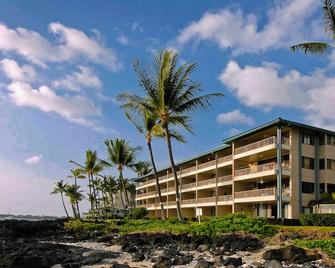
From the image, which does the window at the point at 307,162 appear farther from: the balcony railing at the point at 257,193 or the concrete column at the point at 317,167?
the balcony railing at the point at 257,193

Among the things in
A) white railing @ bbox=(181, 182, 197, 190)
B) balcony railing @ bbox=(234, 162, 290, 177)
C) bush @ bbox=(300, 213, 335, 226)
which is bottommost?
bush @ bbox=(300, 213, 335, 226)

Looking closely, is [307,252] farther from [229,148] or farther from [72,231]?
[229,148]

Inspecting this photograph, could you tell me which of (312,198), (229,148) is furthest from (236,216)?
(229,148)

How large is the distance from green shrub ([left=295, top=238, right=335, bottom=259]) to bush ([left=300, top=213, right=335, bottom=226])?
13.8 meters

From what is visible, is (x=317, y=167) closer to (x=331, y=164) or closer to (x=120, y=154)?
(x=331, y=164)

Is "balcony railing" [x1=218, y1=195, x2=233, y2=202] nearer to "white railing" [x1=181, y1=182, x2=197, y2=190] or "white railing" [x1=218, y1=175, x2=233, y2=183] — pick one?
"white railing" [x1=218, y1=175, x2=233, y2=183]

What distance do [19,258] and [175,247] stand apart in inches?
311

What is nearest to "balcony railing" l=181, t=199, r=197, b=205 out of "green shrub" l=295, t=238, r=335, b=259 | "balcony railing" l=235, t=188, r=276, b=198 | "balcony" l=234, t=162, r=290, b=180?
"balcony railing" l=235, t=188, r=276, b=198

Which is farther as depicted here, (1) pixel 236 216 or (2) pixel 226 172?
(2) pixel 226 172

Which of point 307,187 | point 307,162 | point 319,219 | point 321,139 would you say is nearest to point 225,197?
point 307,187

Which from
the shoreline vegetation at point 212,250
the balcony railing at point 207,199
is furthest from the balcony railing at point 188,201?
the shoreline vegetation at point 212,250

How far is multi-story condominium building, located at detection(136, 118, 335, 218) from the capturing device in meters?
38.4

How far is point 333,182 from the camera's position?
39.6 metres

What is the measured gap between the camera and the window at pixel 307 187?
128 feet
